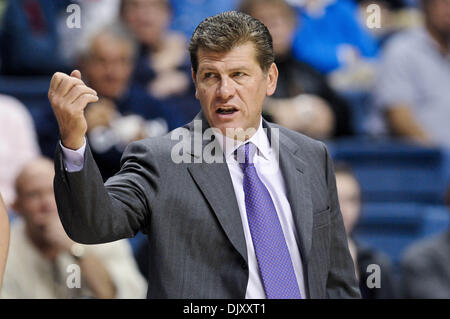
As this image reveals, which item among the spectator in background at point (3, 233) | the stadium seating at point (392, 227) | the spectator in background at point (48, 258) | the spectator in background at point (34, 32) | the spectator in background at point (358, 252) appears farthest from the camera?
the spectator in background at point (34, 32)

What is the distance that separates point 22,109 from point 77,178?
2.61 m

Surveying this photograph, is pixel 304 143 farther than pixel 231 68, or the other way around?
pixel 304 143

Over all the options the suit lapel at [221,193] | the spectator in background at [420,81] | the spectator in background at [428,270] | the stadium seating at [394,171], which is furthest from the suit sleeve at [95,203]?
the spectator in background at [420,81]

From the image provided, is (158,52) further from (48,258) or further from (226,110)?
(226,110)

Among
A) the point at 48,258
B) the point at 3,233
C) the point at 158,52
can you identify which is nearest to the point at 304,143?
the point at 3,233

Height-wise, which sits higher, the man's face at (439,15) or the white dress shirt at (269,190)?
the man's face at (439,15)

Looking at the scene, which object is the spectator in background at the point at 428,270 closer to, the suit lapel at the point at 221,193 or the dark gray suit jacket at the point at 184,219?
the dark gray suit jacket at the point at 184,219

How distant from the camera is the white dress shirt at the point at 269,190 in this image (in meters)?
1.73

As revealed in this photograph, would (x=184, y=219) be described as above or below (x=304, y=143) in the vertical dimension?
below

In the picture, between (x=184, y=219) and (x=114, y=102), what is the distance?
2.40 metres

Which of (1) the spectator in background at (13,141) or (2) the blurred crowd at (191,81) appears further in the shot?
(1) the spectator in background at (13,141)

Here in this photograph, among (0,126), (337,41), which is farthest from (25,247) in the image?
(337,41)

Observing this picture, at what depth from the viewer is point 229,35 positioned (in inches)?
68.5

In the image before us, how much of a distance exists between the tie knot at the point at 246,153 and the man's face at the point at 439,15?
2985 millimetres
